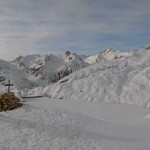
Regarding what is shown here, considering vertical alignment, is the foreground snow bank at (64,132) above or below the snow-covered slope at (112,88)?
below

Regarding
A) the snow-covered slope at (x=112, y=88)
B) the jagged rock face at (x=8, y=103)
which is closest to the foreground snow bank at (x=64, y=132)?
the jagged rock face at (x=8, y=103)

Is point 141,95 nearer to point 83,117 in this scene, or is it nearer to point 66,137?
point 83,117

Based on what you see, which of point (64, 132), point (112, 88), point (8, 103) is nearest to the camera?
point (64, 132)

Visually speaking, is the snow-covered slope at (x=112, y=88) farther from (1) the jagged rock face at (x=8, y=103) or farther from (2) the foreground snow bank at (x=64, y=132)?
(2) the foreground snow bank at (x=64, y=132)

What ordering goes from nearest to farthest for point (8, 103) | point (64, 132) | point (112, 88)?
A: 1. point (64, 132)
2. point (8, 103)
3. point (112, 88)

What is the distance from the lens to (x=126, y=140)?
19.1m

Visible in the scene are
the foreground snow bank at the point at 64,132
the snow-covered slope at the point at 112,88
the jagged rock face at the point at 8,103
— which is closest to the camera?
the foreground snow bank at the point at 64,132

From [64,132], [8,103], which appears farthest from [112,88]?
[64,132]

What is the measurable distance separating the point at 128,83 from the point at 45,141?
3311cm

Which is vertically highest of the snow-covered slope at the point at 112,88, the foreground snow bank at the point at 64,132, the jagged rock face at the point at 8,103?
the snow-covered slope at the point at 112,88

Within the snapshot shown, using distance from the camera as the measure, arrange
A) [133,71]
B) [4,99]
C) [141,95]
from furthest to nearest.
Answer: [133,71]
[141,95]
[4,99]

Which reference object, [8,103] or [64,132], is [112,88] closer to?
[8,103]

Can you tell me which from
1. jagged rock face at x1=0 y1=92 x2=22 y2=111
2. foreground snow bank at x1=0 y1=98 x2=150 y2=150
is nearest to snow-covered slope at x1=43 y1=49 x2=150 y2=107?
jagged rock face at x1=0 y1=92 x2=22 y2=111

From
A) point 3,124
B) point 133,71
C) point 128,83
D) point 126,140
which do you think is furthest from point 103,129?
point 133,71
